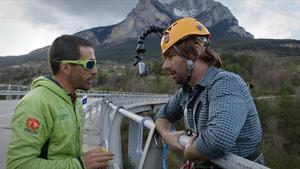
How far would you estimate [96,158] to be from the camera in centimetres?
298

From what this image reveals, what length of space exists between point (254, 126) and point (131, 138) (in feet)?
8.95

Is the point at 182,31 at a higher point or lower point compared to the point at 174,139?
higher

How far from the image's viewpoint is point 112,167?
545 cm

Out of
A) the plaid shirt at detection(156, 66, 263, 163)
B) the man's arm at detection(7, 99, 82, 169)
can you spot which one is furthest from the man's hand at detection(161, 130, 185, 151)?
the man's arm at detection(7, 99, 82, 169)

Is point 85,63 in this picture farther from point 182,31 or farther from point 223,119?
point 223,119

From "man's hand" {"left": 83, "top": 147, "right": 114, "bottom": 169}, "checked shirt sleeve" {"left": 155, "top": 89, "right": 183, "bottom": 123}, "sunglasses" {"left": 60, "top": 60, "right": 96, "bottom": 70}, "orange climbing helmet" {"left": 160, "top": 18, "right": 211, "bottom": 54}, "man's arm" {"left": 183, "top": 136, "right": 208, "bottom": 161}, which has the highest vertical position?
"orange climbing helmet" {"left": 160, "top": 18, "right": 211, "bottom": 54}

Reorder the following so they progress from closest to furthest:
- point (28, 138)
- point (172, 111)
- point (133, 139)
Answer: point (28, 138)
point (172, 111)
point (133, 139)

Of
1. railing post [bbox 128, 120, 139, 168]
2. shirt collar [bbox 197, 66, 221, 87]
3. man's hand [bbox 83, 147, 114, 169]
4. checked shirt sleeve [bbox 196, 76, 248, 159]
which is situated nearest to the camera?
checked shirt sleeve [bbox 196, 76, 248, 159]

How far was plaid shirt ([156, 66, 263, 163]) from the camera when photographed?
2480 millimetres

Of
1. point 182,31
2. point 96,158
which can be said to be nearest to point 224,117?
point 182,31

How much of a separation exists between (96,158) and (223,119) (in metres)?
0.97

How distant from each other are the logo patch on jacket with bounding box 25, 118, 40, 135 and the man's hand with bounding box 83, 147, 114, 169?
0.43 meters

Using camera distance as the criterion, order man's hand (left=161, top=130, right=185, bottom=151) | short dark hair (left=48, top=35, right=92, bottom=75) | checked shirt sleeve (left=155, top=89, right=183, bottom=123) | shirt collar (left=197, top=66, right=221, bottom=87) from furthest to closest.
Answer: checked shirt sleeve (left=155, top=89, right=183, bottom=123) → short dark hair (left=48, top=35, right=92, bottom=75) → man's hand (left=161, top=130, right=185, bottom=151) → shirt collar (left=197, top=66, right=221, bottom=87)

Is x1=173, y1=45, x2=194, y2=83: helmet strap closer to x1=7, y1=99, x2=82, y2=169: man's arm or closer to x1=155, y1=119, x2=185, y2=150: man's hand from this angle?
x1=155, y1=119, x2=185, y2=150: man's hand
